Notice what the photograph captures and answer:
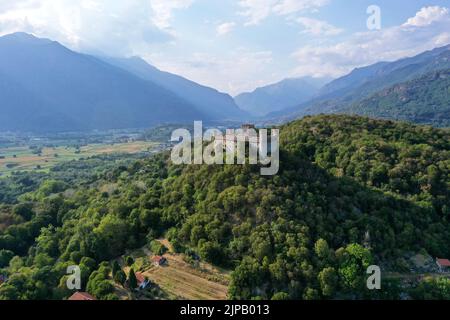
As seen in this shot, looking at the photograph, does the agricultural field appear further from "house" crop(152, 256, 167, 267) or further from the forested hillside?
the forested hillside

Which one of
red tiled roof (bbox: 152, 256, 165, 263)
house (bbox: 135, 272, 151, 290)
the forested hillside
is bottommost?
house (bbox: 135, 272, 151, 290)

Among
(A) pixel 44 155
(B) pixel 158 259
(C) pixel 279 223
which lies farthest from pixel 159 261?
(A) pixel 44 155

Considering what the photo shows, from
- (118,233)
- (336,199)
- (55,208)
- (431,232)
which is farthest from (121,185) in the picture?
(431,232)

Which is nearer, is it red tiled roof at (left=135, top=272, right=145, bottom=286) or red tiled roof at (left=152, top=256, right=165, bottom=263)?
red tiled roof at (left=135, top=272, right=145, bottom=286)

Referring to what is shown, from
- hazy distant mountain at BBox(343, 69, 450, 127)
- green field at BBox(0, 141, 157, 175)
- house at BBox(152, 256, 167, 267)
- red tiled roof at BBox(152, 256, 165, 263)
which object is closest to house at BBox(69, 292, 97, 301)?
house at BBox(152, 256, 167, 267)

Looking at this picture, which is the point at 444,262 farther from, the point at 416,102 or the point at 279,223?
the point at 416,102

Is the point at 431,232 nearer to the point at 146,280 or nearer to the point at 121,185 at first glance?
the point at 146,280

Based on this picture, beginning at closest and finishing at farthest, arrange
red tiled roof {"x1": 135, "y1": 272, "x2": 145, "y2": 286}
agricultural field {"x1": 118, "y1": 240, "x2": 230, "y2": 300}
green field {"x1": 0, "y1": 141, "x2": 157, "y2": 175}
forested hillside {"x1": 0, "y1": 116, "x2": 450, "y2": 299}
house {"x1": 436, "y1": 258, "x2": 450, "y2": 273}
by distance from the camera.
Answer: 1. forested hillside {"x1": 0, "y1": 116, "x2": 450, "y2": 299}
2. agricultural field {"x1": 118, "y1": 240, "x2": 230, "y2": 300}
3. red tiled roof {"x1": 135, "y1": 272, "x2": 145, "y2": 286}
4. house {"x1": 436, "y1": 258, "x2": 450, "y2": 273}
5. green field {"x1": 0, "y1": 141, "x2": 157, "y2": 175}

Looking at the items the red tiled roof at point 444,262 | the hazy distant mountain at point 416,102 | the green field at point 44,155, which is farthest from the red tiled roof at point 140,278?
the hazy distant mountain at point 416,102
